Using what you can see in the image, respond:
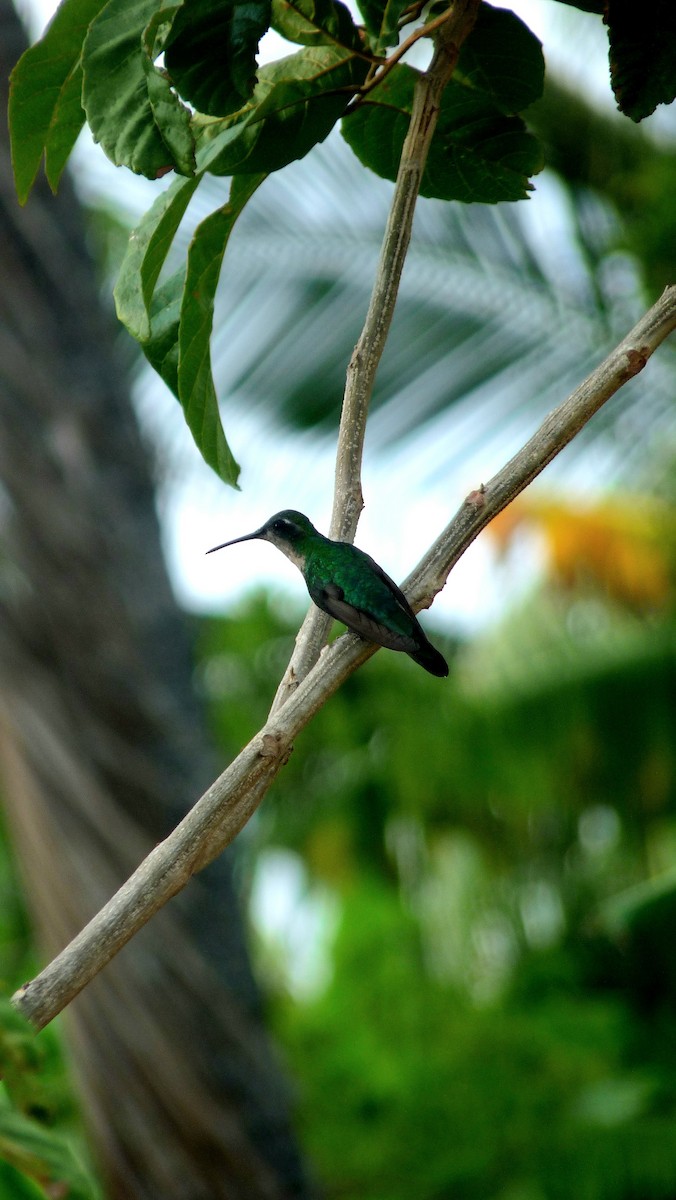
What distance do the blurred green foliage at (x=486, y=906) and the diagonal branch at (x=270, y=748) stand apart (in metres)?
3.87

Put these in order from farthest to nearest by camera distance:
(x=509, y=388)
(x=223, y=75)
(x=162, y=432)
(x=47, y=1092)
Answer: (x=162, y=432)
(x=509, y=388)
(x=223, y=75)
(x=47, y=1092)

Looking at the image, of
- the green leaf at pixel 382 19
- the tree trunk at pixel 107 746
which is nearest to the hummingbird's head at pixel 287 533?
the green leaf at pixel 382 19

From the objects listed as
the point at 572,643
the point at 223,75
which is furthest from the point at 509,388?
the point at 223,75

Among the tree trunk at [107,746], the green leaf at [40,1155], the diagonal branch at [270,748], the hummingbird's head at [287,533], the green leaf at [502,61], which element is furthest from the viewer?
the tree trunk at [107,746]

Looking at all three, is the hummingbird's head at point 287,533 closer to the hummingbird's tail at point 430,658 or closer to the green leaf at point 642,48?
the hummingbird's tail at point 430,658

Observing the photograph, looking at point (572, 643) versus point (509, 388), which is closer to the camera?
point (509, 388)

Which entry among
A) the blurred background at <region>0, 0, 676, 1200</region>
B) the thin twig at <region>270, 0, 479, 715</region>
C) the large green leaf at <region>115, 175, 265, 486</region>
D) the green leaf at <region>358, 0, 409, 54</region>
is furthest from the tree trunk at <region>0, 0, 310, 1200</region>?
the green leaf at <region>358, 0, 409, 54</region>

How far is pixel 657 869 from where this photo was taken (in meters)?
8.51

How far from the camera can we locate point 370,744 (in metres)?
9.63

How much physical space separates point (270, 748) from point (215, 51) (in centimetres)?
65

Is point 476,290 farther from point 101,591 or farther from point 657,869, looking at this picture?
point 657,869

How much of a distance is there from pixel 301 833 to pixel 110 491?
18.2 feet

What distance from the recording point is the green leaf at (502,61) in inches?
53.3

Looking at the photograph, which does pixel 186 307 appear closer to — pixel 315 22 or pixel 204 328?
pixel 204 328
